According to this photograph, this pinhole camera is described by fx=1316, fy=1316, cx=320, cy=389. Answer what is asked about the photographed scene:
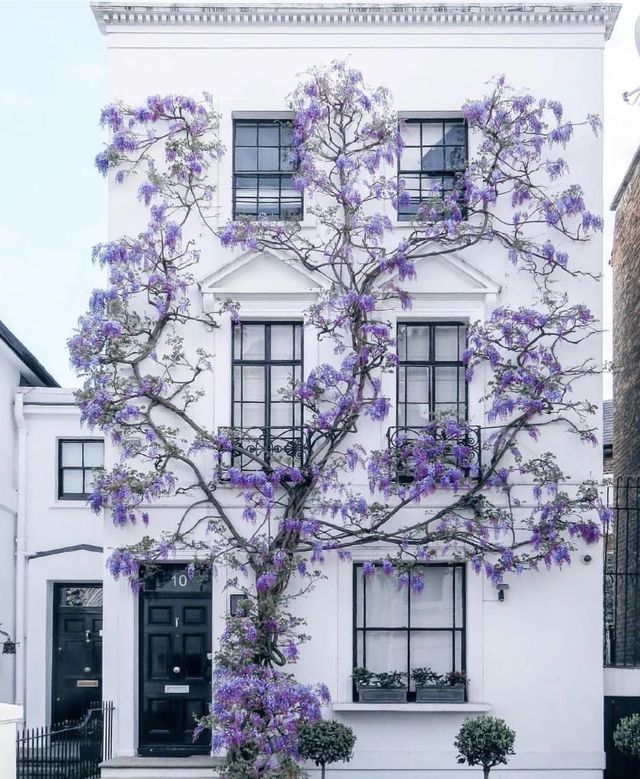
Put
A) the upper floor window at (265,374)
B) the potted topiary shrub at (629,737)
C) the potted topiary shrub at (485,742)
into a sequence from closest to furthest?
the potted topiary shrub at (485,742) → the potted topiary shrub at (629,737) → the upper floor window at (265,374)

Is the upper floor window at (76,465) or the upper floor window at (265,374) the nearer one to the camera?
the upper floor window at (265,374)

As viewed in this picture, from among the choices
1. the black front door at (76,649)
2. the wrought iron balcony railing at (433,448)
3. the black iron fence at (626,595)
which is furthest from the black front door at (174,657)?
the black iron fence at (626,595)

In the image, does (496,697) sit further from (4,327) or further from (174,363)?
(4,327)

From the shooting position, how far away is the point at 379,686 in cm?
1741

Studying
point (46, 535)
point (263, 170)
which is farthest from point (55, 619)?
point (263, 170)

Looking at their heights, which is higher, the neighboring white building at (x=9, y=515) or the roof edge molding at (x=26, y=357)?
the roof edge molding at (x=26, y=357)

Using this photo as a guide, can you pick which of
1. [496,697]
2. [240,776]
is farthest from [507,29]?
[240,776]

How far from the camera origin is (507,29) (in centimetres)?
1822

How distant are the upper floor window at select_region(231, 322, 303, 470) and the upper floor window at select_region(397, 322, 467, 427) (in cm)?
144

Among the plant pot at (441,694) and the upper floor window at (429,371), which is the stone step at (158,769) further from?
the upper floor window at (429,371)

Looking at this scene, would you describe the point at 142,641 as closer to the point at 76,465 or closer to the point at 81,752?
the point at 81,752

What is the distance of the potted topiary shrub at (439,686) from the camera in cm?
1733

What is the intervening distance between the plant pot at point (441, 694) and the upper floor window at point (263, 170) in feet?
21.9

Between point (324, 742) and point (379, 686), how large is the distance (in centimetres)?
126
